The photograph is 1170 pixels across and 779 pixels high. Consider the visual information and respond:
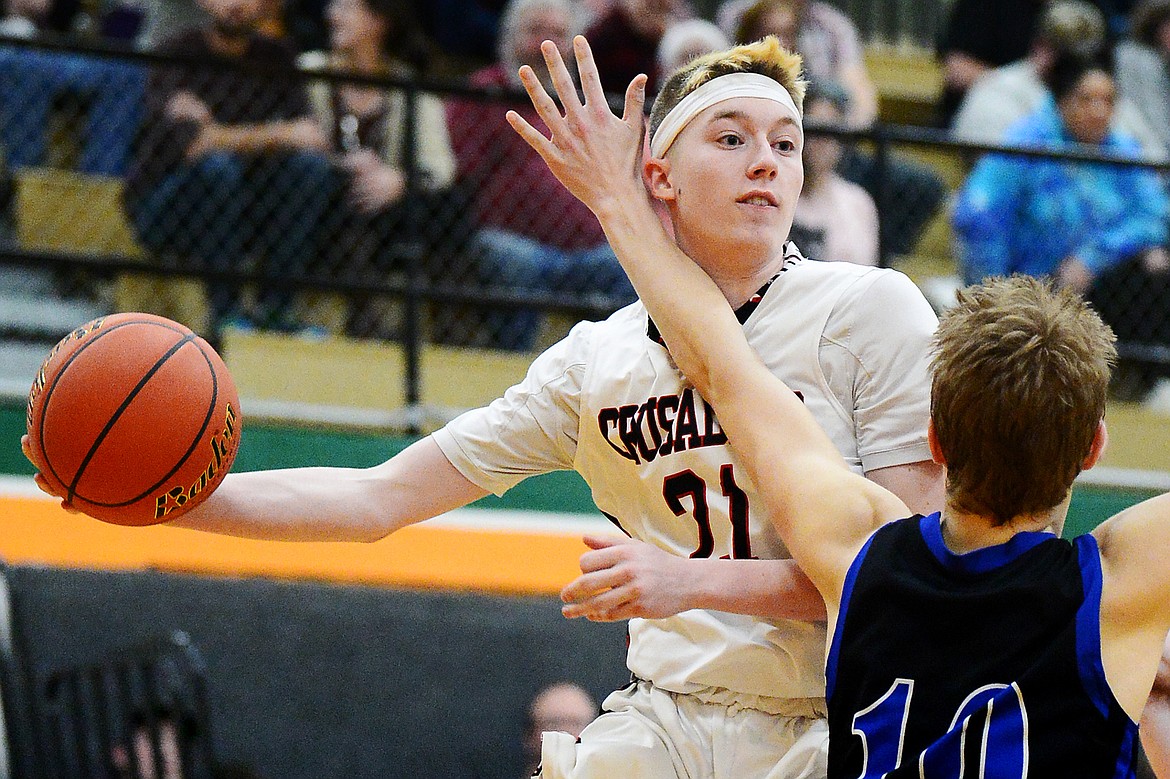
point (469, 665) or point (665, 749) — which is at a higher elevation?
point (665, 749)

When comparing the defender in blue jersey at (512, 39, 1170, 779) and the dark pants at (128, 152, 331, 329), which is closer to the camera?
the defender in blue jersey at (512, 39, 1170, 779)

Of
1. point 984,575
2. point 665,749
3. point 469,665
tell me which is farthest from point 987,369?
point 469,665

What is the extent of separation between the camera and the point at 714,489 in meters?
2.74

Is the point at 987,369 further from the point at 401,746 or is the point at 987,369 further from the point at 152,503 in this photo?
the point at 401,746

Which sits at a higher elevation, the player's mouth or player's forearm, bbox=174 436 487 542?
the player's mouth

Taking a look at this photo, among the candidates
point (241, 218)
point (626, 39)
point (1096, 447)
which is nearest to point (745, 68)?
point (1096, 447)

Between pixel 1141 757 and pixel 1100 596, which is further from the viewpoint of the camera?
pixel 1141 757

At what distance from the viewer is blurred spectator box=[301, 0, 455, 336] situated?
20.9 ft

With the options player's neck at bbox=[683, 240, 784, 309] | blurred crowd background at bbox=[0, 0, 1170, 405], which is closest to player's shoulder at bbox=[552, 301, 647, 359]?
player's neck at bbox=[683, 240, 784, 309]

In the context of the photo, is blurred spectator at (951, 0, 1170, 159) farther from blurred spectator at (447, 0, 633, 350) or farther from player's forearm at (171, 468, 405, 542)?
player's forearm at (171, 468, 405, 542)

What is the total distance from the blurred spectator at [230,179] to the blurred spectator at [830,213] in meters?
2.07

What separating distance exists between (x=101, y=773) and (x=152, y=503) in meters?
3.70

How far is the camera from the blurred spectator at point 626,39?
741cm

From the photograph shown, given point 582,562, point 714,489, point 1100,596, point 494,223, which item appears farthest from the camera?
point 494,223
